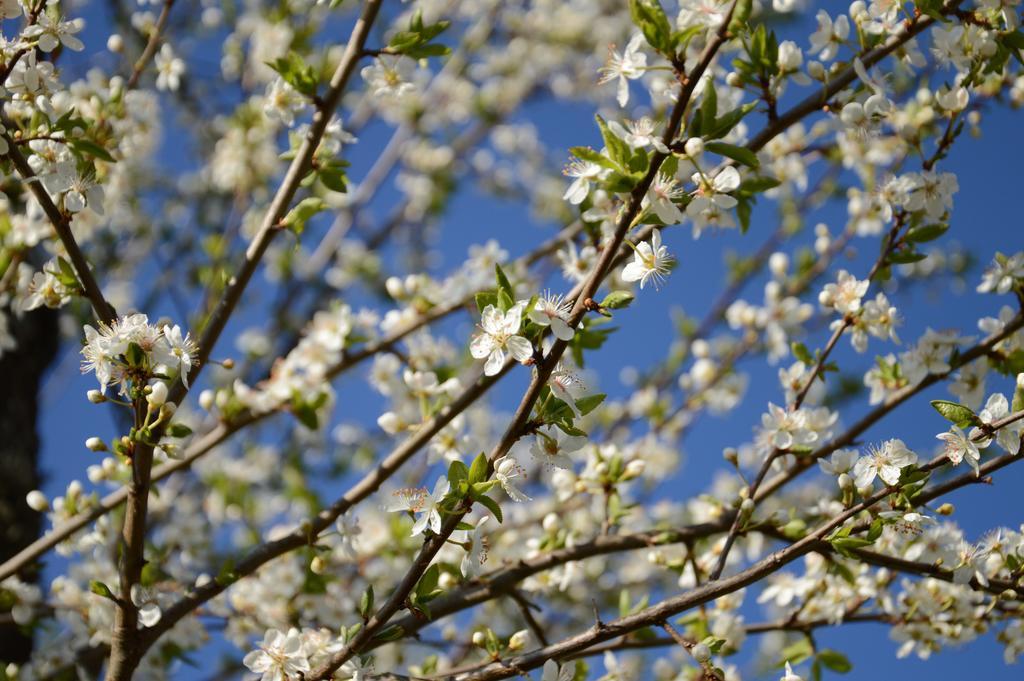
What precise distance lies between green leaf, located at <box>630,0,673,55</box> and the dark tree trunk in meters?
2.90

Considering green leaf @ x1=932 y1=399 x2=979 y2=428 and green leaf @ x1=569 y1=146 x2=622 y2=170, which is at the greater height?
green leaf @ x1=569 y1=146 x2=622 y2=170

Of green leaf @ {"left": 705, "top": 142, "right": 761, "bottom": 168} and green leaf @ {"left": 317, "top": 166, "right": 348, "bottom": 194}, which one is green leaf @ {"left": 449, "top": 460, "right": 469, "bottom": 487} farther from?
green leaf @ {"left": 317, "top": 166, "right": 348, "bottom": 194}

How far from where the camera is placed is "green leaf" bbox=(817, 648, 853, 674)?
257 centimetres

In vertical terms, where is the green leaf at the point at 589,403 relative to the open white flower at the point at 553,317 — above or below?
below

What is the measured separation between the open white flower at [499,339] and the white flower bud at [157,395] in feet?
2.18

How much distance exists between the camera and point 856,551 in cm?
192

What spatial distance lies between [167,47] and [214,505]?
2729 mm

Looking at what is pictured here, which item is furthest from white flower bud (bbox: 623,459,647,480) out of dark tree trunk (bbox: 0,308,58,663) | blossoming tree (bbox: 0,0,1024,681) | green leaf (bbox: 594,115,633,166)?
dark tree trunk (bbox: 0,308,58,663)

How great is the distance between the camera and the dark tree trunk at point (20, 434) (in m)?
3.53

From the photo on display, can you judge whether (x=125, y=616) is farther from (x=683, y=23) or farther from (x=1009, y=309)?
(x=1009, y=309)

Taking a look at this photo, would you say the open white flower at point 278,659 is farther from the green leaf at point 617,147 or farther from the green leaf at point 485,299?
the green leaf at point 617,147

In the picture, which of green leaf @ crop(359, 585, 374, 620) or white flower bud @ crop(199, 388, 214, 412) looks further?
white flower bud @ crop(199, 388, 214, 412)

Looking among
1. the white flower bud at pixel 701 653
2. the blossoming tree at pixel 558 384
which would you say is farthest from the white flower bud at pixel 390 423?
the white flower bud at pixel 701 653

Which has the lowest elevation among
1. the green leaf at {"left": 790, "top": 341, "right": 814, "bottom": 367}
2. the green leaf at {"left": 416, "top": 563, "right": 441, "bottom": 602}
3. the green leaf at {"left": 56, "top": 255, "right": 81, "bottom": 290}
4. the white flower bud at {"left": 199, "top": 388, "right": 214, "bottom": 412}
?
the green leaf at {"left": 416, "top": 563, "right": 441, "bottom": 602}
